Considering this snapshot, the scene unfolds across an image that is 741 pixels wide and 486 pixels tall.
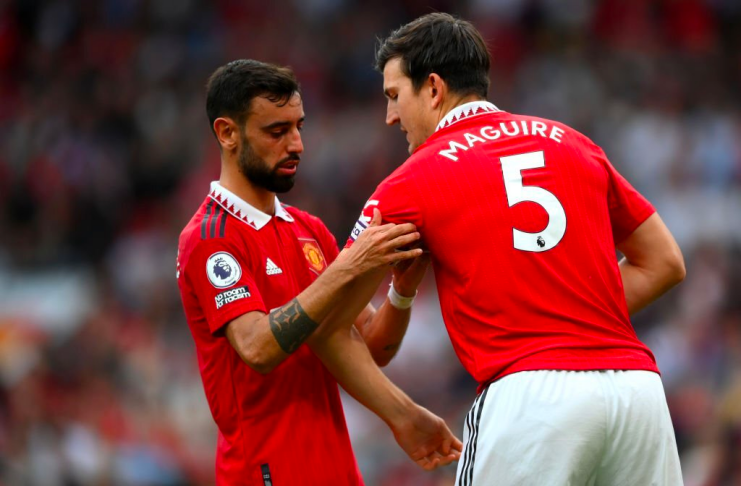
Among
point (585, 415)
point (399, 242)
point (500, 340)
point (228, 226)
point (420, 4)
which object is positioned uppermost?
point (420, 4)

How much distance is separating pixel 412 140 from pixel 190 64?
34.3ft

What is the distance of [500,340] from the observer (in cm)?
382


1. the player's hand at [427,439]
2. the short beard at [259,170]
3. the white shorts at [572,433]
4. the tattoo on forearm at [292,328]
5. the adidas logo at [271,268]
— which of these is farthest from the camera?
the short beard at [259,170]

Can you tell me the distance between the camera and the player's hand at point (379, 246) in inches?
156

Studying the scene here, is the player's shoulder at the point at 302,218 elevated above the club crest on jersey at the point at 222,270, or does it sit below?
above

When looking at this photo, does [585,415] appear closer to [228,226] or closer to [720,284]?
[228,226]

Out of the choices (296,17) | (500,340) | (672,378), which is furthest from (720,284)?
(296,17)

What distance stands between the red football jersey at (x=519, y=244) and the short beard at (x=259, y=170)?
0.66 m

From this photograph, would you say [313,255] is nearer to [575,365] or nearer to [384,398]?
[384,398]

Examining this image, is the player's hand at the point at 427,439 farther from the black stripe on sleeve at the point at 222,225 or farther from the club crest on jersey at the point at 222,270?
the black stripe on sleeve at the point at 222,225

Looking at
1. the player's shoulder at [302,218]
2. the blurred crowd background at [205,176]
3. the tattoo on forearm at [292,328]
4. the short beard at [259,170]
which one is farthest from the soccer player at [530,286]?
the blurred crowd background at [205,176]

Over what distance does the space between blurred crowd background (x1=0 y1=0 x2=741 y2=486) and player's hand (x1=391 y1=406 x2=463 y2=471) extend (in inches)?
137

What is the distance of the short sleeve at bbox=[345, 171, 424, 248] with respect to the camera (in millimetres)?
3986

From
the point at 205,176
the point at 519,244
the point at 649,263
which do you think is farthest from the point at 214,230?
the point at 205,176
